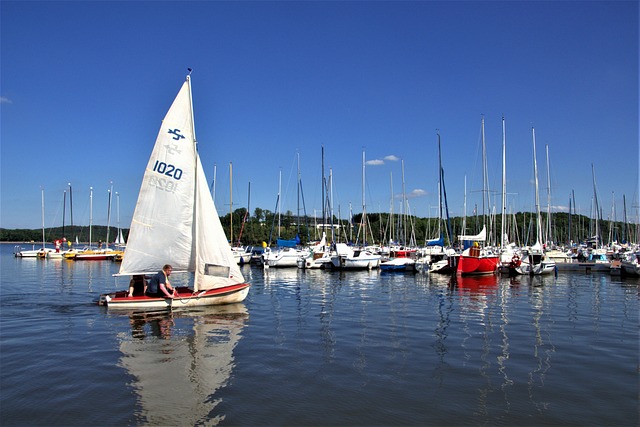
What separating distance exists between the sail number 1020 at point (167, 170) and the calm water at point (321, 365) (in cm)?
576

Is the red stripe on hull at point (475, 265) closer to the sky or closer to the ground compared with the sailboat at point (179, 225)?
closer to the ground

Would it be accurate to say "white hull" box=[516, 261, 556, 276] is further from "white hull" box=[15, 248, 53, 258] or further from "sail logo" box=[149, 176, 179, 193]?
"white hull" box=[15, 248, 53, 258]

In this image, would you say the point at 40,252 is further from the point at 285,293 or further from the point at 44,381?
the point at 44,381

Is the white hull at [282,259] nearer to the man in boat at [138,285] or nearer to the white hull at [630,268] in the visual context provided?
the white hull at [630,268]

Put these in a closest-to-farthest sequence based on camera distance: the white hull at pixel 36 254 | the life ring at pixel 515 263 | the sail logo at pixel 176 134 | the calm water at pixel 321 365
→ 1. the calm water at pixel 321 365
2. the sail logo at pixel 176 134
3. the life ring at pixel 515 263
4. the white hull at pixel 36 254

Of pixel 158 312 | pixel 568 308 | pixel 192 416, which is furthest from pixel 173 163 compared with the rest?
pixel 568 308

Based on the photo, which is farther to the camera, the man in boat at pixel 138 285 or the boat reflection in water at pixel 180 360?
the man in boat at pixel 138 285

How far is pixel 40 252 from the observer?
74.1 meters

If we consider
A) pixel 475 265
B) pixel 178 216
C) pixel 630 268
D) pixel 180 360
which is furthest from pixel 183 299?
pixel 630 268

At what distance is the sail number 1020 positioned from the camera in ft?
65.6

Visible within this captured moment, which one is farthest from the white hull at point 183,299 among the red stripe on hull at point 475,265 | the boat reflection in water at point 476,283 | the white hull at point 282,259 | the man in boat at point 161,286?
the white hull at point 282,259

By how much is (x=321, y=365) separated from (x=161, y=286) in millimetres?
9661

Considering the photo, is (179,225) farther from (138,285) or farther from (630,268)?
(630,268)

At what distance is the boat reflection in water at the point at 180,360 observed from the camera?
8977mm
